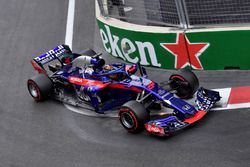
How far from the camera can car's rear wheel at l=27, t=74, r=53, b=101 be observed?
12.0 m

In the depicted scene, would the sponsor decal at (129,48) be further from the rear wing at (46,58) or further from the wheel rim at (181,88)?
the wheel rim at (181,88)

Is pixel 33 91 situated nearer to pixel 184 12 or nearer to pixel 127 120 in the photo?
pixel 127 120

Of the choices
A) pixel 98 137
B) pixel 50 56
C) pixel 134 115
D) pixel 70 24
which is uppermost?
pixel 50 56

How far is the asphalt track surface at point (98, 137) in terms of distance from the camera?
9422 mm

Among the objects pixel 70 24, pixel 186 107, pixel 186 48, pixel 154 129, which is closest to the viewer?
pixel 154 129

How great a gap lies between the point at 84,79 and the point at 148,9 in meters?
2.60

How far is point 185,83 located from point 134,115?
1.60 m

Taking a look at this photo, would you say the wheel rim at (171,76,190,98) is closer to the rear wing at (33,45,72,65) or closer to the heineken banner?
the heineken banner

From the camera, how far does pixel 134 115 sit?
10039 millimetres

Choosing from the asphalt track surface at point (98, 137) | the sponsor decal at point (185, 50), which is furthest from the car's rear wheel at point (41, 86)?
the sponsor decal at point (185, 50)

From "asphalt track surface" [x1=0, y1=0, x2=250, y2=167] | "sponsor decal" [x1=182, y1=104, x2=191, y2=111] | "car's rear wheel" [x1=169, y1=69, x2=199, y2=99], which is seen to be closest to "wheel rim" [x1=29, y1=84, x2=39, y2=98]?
"asphalt track surface" [x1=0, y1=0, x2=250, y2=167]

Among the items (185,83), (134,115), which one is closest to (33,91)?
(134,115)

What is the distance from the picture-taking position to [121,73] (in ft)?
36.6

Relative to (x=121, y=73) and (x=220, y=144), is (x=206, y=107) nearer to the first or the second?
(x=220, y=144)
